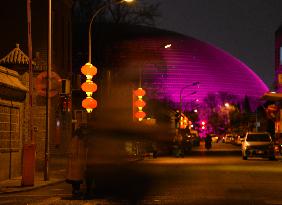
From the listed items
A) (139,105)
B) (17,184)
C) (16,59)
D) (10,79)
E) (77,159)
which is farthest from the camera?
(139,105)

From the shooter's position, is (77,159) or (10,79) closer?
(77,159)

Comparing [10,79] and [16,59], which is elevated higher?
[16,59]

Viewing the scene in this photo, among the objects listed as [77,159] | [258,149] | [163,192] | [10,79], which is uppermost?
[10,79]

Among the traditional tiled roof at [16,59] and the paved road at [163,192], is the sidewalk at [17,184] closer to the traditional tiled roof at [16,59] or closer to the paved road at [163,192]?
the paved road at [163,192]

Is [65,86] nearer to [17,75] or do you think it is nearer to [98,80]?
[17,75]

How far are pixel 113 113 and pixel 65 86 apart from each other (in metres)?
6.92

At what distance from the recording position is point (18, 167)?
2872 cm

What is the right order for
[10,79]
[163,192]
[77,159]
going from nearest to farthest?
[77,159]
[163,192]
[10,79]

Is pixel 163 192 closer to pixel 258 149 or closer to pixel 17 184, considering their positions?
pixel 17 184

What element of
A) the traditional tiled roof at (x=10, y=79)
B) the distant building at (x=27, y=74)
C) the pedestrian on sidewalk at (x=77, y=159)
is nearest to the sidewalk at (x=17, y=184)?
the distant building at (x=27, y=74)

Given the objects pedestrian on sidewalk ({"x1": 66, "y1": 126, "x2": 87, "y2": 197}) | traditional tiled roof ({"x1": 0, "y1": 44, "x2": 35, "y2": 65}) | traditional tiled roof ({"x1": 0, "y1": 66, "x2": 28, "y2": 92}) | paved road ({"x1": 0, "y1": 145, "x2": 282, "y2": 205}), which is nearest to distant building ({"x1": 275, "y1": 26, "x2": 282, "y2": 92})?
traditional tiled roof ({"x1": 0, "y1": 44, "x2": 35, "y2": 65})

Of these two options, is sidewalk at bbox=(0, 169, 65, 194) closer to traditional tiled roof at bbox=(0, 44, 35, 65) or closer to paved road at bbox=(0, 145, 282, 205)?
paved road at bbox=(0, 145, 282, 205)

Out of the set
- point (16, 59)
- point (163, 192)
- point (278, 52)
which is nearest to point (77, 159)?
point (163, 192)

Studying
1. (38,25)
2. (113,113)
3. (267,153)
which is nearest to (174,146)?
(267,153)
